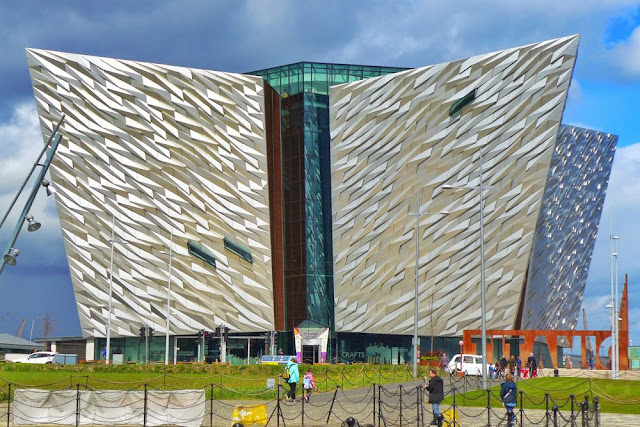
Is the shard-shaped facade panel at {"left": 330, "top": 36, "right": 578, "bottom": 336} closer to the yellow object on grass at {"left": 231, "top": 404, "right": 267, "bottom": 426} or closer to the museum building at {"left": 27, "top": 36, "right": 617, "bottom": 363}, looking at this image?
the museum building at {"left": 27, "top": 36, "right": 617, "bottom": 363}

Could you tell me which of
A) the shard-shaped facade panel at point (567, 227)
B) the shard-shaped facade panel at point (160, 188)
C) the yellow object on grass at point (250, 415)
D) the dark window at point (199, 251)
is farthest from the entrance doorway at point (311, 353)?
the yellow object on grass at point (250, 415)

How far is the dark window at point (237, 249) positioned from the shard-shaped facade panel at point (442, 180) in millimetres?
6818

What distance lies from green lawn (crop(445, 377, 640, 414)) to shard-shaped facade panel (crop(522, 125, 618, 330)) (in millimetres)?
21118

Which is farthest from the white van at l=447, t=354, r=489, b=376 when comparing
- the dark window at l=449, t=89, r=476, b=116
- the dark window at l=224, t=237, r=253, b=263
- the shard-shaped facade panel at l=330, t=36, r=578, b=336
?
the dark window at l=224, t=237, r=253, b=263

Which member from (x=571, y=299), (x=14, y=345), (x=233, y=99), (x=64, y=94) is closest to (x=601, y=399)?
(x=233, y=99)

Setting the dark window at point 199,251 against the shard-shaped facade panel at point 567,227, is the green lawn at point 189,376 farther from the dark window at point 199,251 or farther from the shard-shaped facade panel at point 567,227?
the shard-shaped facade panel at point 567,227

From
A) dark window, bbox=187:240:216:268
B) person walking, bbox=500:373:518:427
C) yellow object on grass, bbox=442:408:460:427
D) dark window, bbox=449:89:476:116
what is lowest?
yellow object on grass, bbox=442:408:460:427

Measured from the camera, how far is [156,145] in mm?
63625

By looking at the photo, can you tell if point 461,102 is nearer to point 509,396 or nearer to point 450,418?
point 509,396

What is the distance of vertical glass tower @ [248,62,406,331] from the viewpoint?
69562 mm

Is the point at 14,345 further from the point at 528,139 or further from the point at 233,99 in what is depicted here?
the point at 528,139

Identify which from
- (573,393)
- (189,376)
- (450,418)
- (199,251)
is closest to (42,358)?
(199,251)

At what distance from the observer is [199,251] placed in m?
65.9

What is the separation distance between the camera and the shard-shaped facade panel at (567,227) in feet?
203
